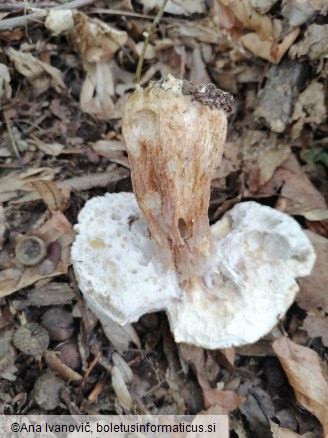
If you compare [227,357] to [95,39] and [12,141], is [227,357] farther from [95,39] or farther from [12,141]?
[95,39]

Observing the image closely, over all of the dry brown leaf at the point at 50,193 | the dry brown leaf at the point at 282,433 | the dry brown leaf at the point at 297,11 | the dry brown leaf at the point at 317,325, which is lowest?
the dry brown leaf at the point at 282,433

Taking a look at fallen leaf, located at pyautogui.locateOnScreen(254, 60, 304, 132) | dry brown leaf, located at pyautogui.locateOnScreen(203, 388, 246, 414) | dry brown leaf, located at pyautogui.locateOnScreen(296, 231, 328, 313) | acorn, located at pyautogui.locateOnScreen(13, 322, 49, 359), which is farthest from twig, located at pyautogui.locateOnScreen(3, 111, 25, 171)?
dry brown leaf, located at pyautogui.locateOnScreen(296, 231, 328, 313)

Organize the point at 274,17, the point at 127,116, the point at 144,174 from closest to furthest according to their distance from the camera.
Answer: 1. the point at 127,116
2. the point at 144,174
3. the point at 274,17

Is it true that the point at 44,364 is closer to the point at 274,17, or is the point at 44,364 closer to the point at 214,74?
the point at 214,74

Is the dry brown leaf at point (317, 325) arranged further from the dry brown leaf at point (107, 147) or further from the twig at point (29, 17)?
the twig at point (29, 17)

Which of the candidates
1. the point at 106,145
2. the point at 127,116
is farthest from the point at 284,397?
the point at 106,145

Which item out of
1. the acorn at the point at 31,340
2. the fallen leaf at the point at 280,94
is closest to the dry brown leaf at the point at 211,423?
the acorn at the point at 31,340
